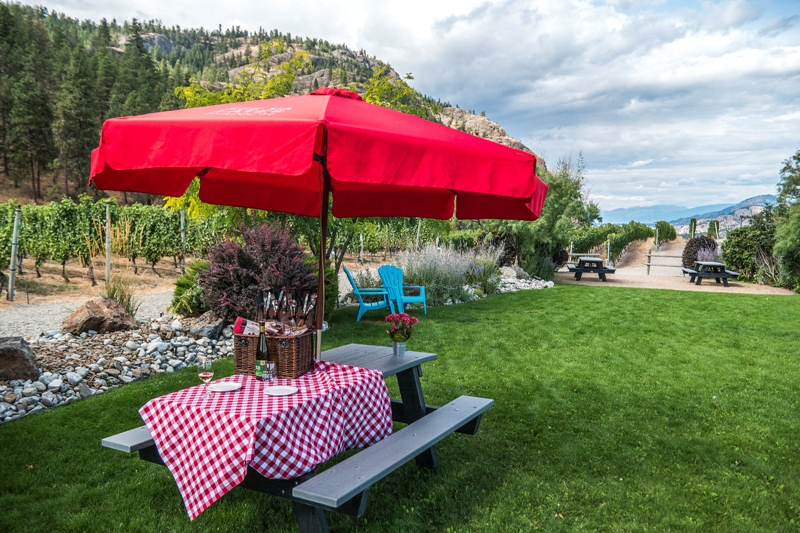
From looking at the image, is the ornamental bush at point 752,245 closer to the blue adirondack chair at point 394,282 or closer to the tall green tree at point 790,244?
the tall green tree at point 790,244

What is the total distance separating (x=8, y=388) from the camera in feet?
15.1

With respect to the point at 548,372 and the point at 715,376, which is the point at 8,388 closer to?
the point at 548,372

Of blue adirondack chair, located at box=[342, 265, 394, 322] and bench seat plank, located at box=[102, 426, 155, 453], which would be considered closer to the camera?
bench seat plank, located at box=[102, 426, 155, 453]

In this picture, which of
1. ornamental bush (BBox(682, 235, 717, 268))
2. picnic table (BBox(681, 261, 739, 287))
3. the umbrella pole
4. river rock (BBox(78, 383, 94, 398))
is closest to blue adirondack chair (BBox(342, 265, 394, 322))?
river rock (BBox(78, 383, 94, 398))

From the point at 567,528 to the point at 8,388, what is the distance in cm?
447

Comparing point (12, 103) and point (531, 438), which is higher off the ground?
point (12, 103)

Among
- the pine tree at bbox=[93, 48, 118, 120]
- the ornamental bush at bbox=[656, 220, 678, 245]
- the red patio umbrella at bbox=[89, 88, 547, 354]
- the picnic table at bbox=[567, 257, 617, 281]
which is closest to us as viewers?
the red patio umbrella at bbox=[89, 88, 547, 354]

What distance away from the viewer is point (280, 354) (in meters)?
2.81

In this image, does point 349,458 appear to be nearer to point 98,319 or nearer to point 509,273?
point 98,319

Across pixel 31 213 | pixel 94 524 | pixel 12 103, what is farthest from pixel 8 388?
pixel 12 103

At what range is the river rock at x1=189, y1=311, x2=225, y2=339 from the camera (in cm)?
662

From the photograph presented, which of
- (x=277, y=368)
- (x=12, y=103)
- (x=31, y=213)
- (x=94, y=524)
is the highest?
(x=12, y=103)

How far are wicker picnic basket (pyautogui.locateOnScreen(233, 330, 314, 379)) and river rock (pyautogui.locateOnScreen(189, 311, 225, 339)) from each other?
3992 mm

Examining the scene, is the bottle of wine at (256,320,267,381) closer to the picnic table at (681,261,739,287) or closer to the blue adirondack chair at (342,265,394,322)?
the blue adirondack chair at (342,265,394,322)
